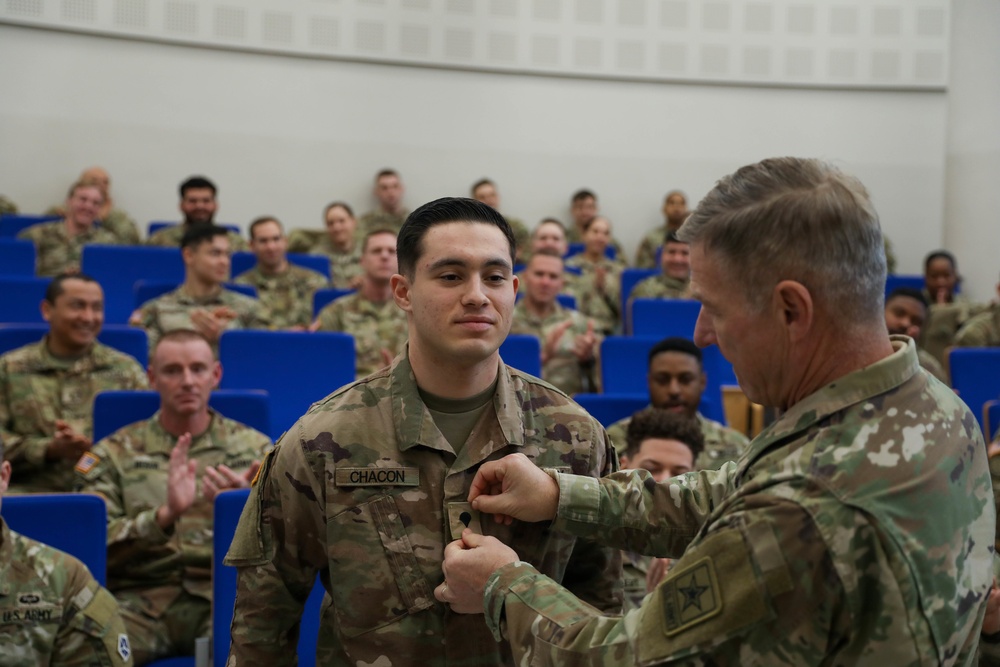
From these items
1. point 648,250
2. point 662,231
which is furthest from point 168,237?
point 662,231

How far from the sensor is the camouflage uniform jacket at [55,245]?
20.7ft

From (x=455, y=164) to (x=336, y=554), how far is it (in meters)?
6.76

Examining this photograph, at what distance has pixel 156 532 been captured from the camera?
2805mm

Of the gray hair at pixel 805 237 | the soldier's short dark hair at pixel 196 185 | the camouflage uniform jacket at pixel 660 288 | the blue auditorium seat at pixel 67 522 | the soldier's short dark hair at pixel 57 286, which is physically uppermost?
the soldier's short dark hair at pixel 196 185

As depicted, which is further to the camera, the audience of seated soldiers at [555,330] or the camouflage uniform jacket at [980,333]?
the camouflage uniform jacket at [980,333]

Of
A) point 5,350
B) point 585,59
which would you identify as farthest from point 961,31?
point 5,350

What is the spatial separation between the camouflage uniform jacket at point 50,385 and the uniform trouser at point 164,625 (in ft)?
4.34

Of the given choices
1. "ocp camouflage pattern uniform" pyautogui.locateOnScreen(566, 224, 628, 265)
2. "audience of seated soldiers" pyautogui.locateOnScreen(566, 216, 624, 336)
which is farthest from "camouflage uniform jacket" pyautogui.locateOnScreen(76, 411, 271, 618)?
"ocp camouflage pattern uniform" pyautogui.locateOnScreen(566, 224, 628, 265)

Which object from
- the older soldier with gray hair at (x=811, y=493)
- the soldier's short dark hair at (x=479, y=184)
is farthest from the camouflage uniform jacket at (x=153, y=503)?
the soldier's short dark hair at (x=479, y=184)

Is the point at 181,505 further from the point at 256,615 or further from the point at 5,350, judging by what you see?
the point at 5,350

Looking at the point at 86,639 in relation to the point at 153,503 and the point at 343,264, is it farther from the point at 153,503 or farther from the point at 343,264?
the point at 343,264

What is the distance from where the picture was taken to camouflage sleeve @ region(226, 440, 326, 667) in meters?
1.54

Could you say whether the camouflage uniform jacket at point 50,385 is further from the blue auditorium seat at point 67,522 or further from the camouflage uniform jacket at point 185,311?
the blue auditorium seat at point 67,522

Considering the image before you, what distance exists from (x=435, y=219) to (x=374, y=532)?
0.50m
